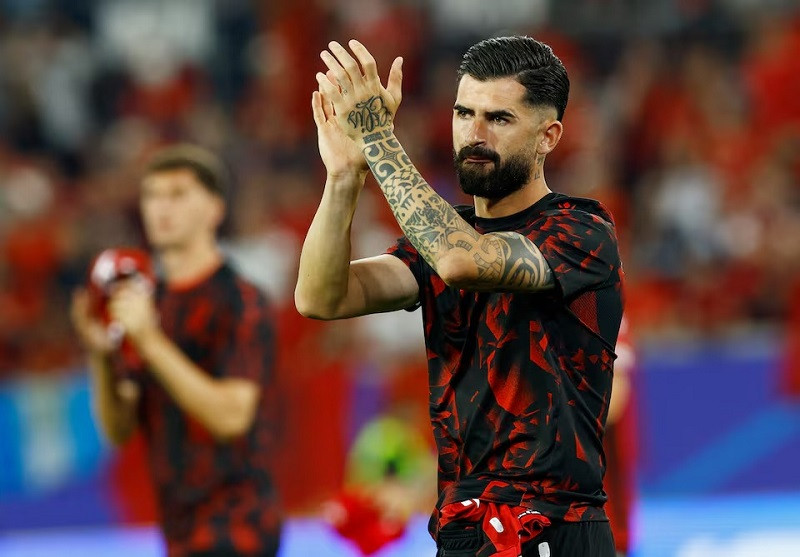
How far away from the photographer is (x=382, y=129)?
3379 millimetres

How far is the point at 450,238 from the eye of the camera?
3246 millimetres

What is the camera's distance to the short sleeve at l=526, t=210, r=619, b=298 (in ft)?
11.0

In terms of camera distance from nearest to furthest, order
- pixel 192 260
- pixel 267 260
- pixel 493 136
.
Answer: pixel 493 136
pixel 192 260
pixel 267 260

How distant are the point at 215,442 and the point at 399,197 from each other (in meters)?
2.15

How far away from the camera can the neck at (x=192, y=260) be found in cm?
546

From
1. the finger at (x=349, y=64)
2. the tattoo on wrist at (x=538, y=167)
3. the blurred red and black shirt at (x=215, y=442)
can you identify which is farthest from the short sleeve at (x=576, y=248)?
the blurred red and black shirt at (x=215, y=442)

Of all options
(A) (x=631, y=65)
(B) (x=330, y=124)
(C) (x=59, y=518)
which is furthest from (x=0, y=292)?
(B) (x=330, y=124)

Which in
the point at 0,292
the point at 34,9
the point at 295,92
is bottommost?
the point at 0,292

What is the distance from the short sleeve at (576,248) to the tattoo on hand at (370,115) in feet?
1.50

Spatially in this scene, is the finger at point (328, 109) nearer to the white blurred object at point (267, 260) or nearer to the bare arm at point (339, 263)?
the bare arm at point (339, 263)

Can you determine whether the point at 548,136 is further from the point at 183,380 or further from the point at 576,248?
the point at 183,380

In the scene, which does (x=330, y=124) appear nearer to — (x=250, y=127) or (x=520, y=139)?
(x=520, y=139)

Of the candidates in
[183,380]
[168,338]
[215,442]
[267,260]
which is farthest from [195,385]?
[267,260]

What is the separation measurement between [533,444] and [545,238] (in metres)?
0.50
